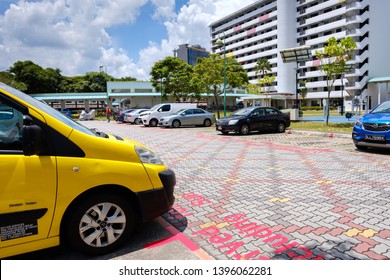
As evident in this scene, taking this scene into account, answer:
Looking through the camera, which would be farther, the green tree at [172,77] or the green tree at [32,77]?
the green tree at [32,77]

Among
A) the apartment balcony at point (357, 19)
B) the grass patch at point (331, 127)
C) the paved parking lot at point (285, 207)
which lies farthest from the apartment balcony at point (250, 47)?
the paved parking lot at point (285, 207)

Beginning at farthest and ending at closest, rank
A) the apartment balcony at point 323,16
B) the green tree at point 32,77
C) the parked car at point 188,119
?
the apartment balcony at point 323,16
the green tree at point 32,77
the parked car at point 188,119

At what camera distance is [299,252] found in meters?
3.20

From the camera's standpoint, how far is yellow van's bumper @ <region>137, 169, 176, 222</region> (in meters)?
A: 3.36

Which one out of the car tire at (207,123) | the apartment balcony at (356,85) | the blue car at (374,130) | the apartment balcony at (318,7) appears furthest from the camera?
the apartment balcony at (318,7)

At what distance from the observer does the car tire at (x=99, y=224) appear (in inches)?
119

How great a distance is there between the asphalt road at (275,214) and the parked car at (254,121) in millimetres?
7757

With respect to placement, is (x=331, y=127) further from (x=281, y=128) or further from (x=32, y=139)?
(x=32, y=139)

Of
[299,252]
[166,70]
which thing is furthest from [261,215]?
[166,70]

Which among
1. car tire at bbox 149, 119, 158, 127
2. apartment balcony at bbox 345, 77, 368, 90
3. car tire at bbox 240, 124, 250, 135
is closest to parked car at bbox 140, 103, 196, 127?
car tire at bbox 149, 119, 158, 127

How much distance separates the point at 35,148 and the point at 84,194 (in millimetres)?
666

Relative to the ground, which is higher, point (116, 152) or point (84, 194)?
point (116, 152)

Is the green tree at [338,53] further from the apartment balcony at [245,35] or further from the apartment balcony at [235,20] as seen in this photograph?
the apartment balcony at [235,20]
